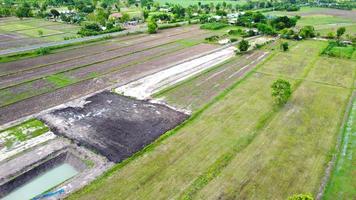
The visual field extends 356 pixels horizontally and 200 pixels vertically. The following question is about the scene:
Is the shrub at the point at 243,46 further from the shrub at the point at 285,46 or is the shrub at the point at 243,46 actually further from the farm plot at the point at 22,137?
the farm plot at the point at 22,137

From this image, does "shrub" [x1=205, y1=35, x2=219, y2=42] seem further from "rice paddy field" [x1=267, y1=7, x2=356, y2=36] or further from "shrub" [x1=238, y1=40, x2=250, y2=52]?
"rice paddy field" [x1=267, y1=7, x2=356, y2=36]

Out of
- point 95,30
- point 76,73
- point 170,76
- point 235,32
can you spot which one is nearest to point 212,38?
point 235,32

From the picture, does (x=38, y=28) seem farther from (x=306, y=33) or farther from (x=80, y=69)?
(x=306, y=33)

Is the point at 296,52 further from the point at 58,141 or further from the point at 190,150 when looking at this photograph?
the point at 58,141

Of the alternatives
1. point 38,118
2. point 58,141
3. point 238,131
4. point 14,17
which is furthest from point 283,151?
point 14,17

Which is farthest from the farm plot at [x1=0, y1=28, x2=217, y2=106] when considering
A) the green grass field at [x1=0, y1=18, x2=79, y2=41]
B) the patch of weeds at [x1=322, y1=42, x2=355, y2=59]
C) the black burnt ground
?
the patch of weeds at [x1=322, y1=42, x2=355, y2=59]
